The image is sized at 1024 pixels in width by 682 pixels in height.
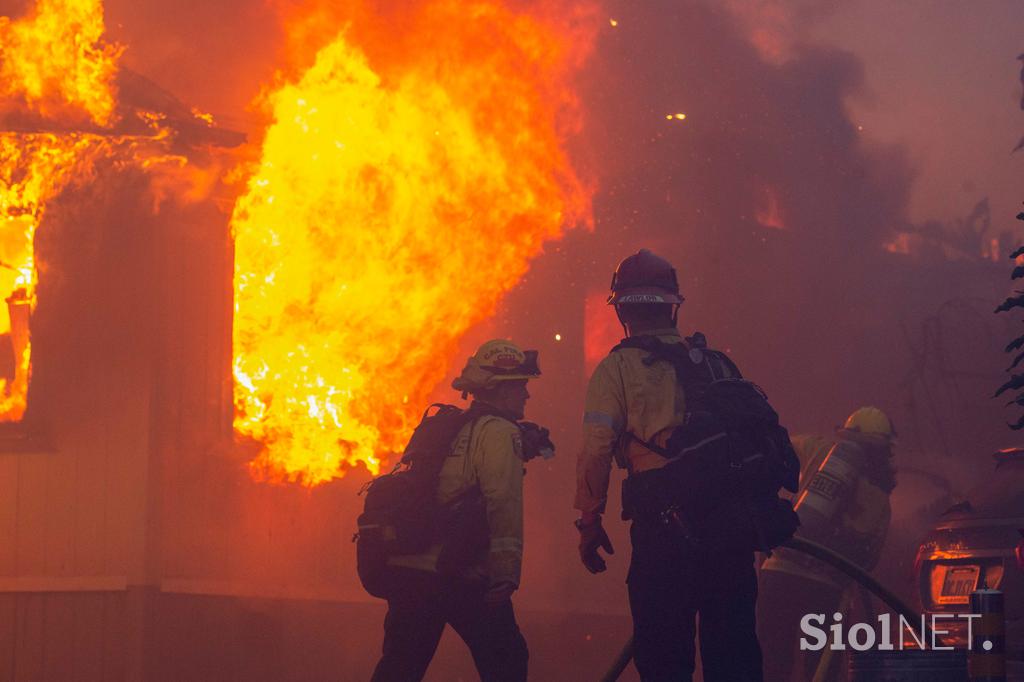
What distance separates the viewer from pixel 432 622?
6012 millimetres

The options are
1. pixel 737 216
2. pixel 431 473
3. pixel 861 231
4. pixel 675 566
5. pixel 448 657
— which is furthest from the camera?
pixel 861 231

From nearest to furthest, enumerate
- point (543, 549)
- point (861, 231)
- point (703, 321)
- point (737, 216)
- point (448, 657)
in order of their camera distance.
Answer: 1. point (448, 657)
2. point (543, 549)
3. point (703, 321)
4. point (737, 216)
5. point (861, 231)

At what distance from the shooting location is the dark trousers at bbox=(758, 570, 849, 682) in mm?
8594

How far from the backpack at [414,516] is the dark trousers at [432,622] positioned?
128 mm

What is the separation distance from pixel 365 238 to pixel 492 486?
19.2ft

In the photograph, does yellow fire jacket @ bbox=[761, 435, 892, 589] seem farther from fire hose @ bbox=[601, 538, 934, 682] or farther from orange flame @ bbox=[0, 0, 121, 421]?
orange flame @ bbox=[0, 0, 121, 421]

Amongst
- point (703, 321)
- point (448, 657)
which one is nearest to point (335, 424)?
point (448, 657)

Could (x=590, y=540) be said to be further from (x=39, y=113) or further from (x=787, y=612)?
(x=39, y=113)

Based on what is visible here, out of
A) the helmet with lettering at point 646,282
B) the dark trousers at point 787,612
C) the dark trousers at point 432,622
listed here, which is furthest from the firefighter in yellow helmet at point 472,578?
the dark trousers at point 787,612

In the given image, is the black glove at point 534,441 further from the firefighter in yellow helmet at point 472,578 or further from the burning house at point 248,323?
the burning house at point 248,323

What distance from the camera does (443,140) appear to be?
38.8ft

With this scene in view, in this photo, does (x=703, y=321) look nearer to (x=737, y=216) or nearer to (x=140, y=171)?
(x=737, y=216)

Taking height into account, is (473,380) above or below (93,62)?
below

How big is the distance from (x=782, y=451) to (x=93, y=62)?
8.55 meters
